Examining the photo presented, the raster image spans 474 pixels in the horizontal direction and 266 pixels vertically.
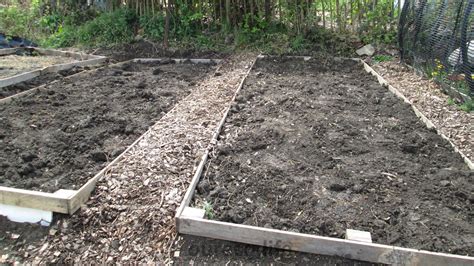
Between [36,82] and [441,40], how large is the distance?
6158mm

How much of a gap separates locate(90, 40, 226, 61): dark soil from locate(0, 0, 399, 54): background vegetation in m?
0.33

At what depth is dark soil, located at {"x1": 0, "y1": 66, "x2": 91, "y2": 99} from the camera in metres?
5.08

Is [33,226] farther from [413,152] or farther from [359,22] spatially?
[359,22]

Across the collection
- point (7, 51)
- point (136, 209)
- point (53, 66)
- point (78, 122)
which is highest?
point (7, 51)

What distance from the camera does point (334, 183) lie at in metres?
2.92

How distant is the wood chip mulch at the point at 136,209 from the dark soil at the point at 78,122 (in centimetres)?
32

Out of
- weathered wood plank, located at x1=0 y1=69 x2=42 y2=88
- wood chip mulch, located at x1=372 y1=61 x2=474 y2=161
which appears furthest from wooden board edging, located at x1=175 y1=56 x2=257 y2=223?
weathered wood plank, located at x1=0 y1=69 x2=42 y2=88

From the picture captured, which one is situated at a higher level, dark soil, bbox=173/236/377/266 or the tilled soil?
the tilled soil

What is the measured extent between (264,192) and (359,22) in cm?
627

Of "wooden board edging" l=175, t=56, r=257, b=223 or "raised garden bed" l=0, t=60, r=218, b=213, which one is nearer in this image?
"wooden board edging" l=175, t=56, r=257, b=223

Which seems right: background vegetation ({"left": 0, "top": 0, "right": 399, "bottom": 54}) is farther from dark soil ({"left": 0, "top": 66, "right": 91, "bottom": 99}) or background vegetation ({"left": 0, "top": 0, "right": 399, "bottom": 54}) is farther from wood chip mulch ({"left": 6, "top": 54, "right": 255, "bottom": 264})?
wood chip mulch ({"left": 6, "top": 54, "right": 255, "bottom": 264})

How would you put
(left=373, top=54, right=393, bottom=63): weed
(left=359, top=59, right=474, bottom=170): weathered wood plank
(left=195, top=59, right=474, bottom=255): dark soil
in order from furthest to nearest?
1. (left=373, top=54, right=393, bottom=63): weed
2. (left=359, top=59, right=474, bottom=170): weathered wood plank
3. (left=195, top=59, right=474, bottom=255): dark soil

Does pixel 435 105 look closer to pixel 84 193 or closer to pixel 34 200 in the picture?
pixel 84 193

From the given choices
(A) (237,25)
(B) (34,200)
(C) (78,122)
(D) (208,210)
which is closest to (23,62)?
(C) (78,122)
